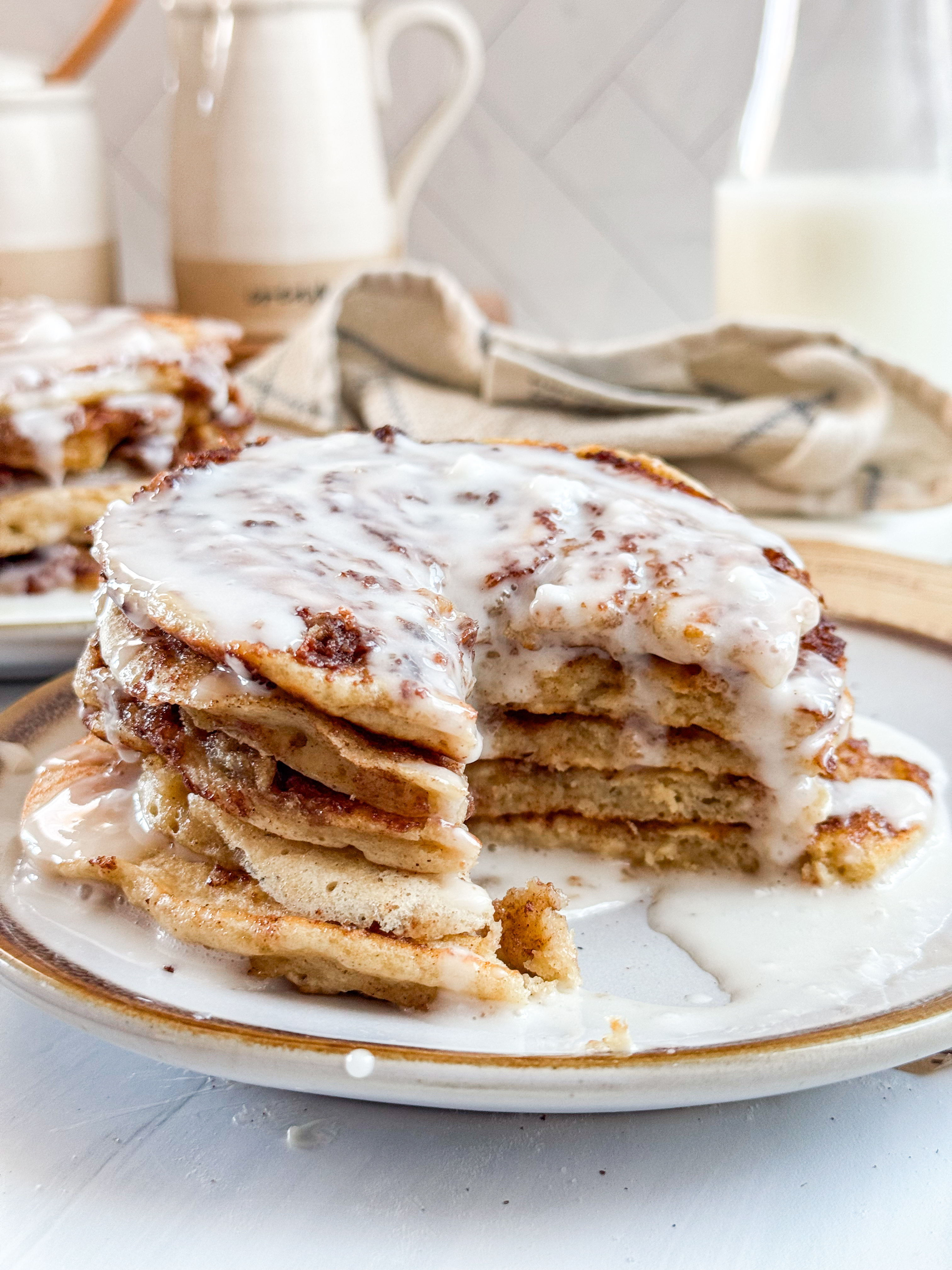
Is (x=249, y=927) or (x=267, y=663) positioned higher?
(x=267, y=663)

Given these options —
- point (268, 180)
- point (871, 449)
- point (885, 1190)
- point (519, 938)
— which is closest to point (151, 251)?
point (268, 180)

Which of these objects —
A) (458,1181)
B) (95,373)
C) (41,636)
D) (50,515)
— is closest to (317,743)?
(458,1181)

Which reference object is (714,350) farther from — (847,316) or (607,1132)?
(607,1132)

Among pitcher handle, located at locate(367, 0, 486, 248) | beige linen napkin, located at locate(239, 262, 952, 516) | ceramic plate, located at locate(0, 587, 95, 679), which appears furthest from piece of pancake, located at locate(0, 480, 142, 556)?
pitcher handle, located at locate(367, 0, 486, 248)

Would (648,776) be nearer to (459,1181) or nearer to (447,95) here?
(459,1181)

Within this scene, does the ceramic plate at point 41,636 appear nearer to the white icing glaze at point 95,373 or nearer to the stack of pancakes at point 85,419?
the stack of pancakes at point 85,419

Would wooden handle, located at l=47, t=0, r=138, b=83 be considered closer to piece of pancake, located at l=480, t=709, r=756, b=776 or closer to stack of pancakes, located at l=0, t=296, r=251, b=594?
stack of pancakes, located at l=0, t=296, r=251, b=594
